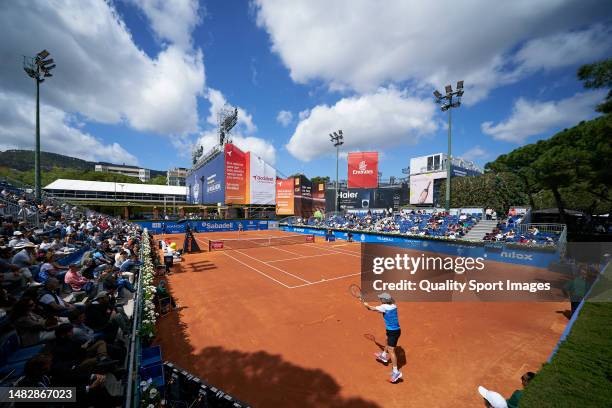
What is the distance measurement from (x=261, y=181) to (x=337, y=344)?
1661 inches

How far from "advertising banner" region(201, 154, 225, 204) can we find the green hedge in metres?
45.5

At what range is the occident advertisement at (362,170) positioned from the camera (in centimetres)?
3847

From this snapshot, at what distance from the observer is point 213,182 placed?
165ft

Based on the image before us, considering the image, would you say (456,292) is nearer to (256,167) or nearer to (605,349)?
(605,349)

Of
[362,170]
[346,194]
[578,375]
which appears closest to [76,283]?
[578,375]

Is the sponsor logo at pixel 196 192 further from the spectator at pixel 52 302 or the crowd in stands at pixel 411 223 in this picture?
the spectator at pixel 52 302

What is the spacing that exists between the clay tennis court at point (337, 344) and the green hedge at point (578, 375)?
1383mm

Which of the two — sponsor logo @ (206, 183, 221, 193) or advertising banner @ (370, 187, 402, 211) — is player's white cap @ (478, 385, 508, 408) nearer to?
advertising banner @ (370, 187, 402, 211)

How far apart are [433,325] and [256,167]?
1650 inches

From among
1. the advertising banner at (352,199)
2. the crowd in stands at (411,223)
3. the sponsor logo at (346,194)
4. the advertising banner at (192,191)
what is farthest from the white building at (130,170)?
the crowd in stands at (411,223)

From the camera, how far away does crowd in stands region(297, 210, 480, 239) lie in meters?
26.1

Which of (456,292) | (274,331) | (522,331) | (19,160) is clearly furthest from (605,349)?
(19,160)

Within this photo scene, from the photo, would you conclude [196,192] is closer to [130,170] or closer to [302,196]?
[302,196]

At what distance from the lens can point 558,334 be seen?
854 cm
